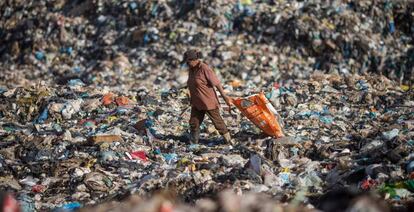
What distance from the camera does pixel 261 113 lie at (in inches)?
243

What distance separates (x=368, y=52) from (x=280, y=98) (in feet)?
→ 10.4

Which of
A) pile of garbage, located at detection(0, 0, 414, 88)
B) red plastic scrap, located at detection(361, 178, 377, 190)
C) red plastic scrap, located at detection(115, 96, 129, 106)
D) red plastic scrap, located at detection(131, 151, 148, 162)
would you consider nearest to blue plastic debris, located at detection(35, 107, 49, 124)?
red plastic scrap, located at detection(115, 96, 129, 106)

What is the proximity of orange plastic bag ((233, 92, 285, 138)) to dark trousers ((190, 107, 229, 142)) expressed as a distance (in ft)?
0.96

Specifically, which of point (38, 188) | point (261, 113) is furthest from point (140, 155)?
point (261, 113)

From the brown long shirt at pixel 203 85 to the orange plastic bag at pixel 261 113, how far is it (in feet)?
1.24

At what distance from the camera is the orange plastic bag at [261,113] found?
6.17 m

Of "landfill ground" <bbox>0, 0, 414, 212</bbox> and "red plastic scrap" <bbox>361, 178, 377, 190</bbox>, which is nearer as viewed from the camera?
"red plastic scrap" <bbox>361, 178, 377, 190</bbox>

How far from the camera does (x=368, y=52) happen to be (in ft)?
34.1

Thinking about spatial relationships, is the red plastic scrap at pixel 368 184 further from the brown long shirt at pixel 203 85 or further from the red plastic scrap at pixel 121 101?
the red plastic scrap at pixel 121 101

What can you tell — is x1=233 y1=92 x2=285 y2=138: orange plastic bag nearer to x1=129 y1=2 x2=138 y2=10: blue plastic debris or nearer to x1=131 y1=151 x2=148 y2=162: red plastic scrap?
x1=131 y1=151 x2=148 y2=162: red plastic scrap

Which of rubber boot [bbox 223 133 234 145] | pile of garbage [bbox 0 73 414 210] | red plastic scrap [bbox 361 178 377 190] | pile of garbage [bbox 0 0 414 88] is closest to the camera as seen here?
red plastic scrap [bbox 361 178 377 190]

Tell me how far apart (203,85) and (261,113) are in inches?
28.4

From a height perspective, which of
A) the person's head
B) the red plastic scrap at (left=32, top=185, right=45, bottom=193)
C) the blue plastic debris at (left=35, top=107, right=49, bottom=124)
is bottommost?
the blue plastic debris at (left=35, top=107, right=49, bottom=124)

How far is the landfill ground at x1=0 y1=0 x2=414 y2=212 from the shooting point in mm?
4699
